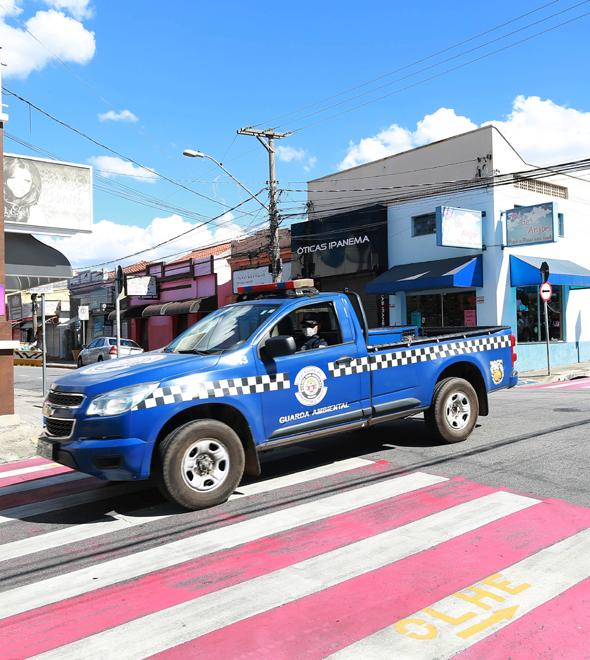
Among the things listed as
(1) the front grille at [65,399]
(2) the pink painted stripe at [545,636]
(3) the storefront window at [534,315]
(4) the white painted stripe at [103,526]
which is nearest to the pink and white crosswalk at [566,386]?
(3) the storefront window at [534,315]

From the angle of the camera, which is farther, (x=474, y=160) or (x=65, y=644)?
(x=474, y=160)

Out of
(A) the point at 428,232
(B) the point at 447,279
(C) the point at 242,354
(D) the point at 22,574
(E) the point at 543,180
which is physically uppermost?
(E) the point at 543,180

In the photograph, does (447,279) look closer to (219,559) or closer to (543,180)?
(543,180)

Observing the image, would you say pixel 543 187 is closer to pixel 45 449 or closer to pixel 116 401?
pixel 116 401

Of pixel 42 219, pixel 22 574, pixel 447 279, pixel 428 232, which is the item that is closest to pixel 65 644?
pixel 22 574

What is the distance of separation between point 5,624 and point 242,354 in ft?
9.89

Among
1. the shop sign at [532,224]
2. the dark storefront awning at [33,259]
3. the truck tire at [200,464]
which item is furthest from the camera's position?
the shop sign at [532,224]

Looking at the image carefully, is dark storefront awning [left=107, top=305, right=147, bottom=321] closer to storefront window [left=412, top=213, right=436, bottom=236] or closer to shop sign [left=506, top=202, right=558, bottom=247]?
storefront window [left=412, top=213, right=436, bottom=236]

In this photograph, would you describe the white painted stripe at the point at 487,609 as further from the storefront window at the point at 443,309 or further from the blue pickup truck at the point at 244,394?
the storefront window at the point at 443,309

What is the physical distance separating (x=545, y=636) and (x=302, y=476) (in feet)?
11.8

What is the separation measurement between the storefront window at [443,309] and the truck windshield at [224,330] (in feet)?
49.6

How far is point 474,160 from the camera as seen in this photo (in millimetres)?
20906

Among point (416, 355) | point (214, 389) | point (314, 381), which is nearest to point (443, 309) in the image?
point (416, 355)

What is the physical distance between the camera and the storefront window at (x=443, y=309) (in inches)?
832
